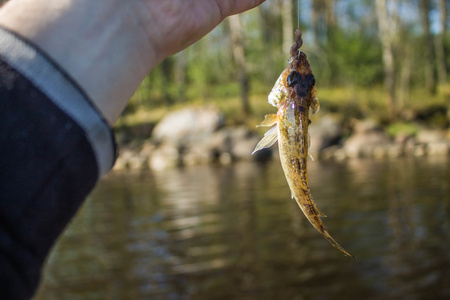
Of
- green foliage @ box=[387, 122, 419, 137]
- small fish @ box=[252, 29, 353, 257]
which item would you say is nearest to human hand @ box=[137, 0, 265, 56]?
small fish @ box=[252, 29, 353, 257]

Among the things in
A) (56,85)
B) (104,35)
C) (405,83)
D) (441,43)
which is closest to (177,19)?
(104,35)

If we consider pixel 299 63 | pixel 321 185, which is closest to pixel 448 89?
pixel 321 185

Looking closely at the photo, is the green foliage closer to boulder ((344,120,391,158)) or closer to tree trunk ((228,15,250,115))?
boulder ((344,120,391,158))

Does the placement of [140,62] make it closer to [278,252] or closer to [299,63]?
[299,63]

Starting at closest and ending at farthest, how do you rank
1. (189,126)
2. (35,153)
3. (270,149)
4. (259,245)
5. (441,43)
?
(35,153) → (259,245) → (270,149) → (189,126) → (441,43)

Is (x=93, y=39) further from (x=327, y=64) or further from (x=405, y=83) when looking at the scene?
(x=405, y=83)

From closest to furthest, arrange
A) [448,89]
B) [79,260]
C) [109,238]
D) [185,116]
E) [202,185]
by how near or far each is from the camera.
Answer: [79,260] < [109,238] < [202,185] < [185,116] < [448,89]
